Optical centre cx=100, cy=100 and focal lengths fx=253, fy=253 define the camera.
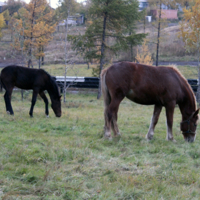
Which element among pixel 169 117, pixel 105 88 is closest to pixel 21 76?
pixel 105 88

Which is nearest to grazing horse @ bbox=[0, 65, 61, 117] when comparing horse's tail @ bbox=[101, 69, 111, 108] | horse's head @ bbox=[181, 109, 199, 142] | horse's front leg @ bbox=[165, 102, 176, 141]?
horse's tail @ bbox=[101, 69, 111, 108]

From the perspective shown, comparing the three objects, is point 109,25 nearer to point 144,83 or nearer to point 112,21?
point 112,21

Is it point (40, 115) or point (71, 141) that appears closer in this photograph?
point (71, 141)

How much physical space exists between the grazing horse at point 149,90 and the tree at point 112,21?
1229 cm

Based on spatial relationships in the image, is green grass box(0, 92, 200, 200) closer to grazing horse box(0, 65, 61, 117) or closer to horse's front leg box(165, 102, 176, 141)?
horse's front leg box(165, 102, 176, 141)

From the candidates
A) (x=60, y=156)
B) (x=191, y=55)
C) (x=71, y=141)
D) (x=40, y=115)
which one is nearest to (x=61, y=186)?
(x=60, y=156)

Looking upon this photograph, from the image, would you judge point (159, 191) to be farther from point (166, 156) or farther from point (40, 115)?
point (40, 115)

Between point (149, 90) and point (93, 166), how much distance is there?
2.96m

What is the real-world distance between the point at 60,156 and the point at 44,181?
3.83 feet

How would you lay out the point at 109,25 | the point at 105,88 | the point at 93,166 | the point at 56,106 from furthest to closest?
the point at 109,25, the point at 56,106, the point at 105,88, the point at 93,166

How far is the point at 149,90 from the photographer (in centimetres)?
663

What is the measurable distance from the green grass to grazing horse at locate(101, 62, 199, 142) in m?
0.60

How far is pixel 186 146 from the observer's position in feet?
20.3

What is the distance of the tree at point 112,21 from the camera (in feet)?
60.0
